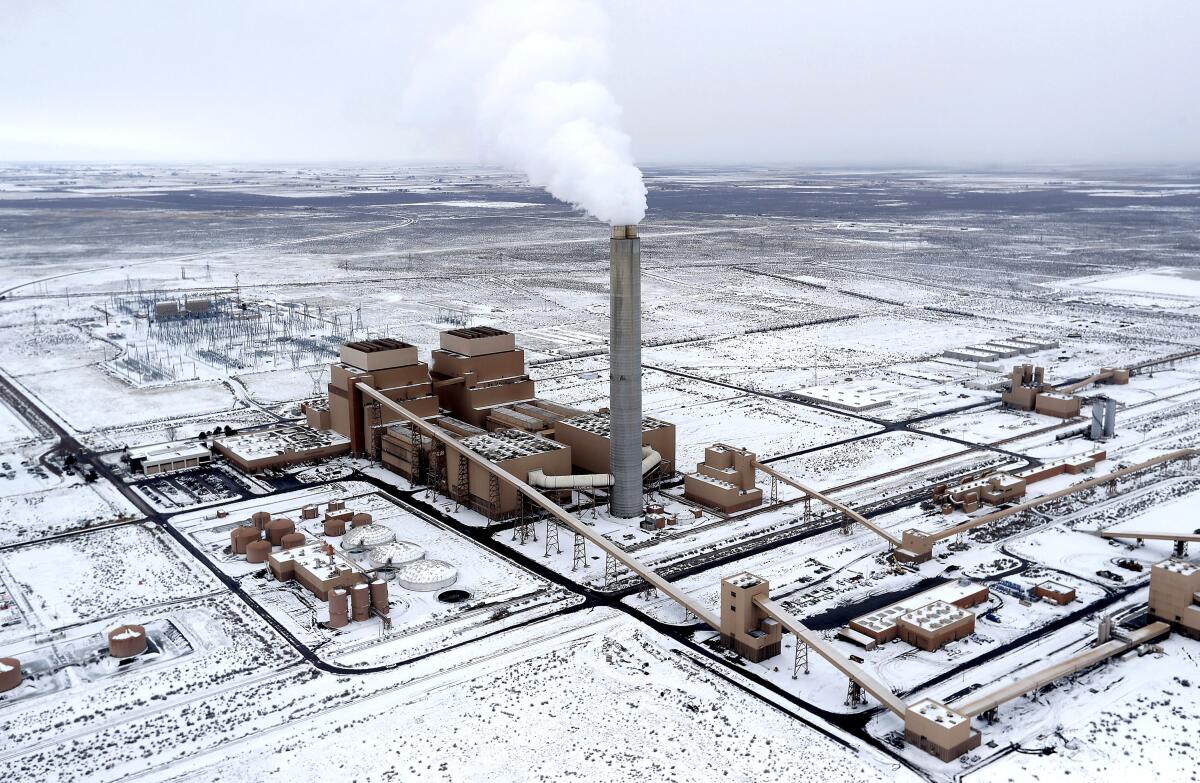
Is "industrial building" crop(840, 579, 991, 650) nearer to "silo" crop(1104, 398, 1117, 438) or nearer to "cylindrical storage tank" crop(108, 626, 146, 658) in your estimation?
"cylindrical storage tank" crop(108, 626, 146, 658)

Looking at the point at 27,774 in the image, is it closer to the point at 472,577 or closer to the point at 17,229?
the point at 472,577

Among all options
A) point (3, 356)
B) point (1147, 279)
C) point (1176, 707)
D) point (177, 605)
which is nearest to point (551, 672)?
point (177, 605)

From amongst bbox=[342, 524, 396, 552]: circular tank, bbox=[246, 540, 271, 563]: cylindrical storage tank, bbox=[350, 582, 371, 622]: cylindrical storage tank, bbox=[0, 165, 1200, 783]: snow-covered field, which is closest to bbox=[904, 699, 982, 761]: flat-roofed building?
bbox=[0, 165, 1200, 783]: snow-covered field

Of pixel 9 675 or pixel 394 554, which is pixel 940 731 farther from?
pixel 9 675

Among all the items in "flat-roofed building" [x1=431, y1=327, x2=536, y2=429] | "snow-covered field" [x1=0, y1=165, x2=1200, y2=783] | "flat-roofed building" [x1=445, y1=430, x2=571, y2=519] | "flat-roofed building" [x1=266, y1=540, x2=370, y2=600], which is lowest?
"snow-covered field" [x1=0, y1=165, x2=1200, y2=783]

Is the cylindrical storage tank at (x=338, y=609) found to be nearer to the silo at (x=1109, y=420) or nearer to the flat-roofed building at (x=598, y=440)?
the flat-roofed building at (x=598, y=440)
